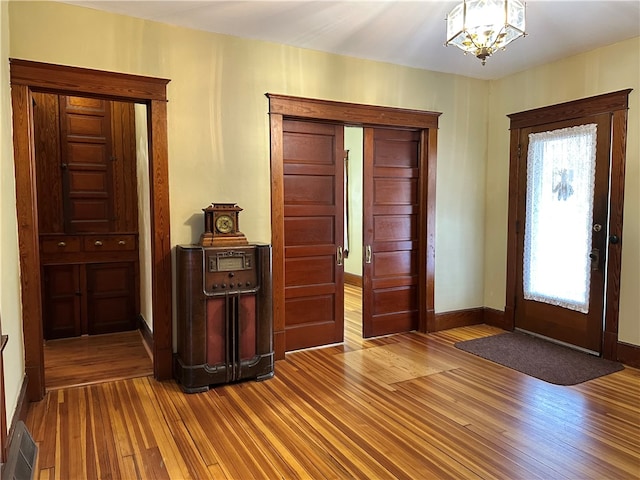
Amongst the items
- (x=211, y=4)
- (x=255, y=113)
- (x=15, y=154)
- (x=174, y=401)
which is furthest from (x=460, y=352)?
(x=15, y=154)

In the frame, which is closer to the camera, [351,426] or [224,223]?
[351,426]

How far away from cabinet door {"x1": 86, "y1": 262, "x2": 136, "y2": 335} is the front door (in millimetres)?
4141

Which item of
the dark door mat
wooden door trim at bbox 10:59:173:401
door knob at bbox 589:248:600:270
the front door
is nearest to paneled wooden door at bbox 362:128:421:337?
the dark door mat

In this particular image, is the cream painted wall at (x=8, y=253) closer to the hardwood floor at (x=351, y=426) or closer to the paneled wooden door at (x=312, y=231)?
the hardwood floor at (x=351, y=426)

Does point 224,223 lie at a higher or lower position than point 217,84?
lower

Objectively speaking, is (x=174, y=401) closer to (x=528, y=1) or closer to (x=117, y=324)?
(x=117, y=324)

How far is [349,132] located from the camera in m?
7.21

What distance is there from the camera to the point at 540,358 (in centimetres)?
389

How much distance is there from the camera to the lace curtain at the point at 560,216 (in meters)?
3.98

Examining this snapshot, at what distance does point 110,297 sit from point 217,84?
104 inches

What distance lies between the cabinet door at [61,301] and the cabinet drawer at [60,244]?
0.54 feet

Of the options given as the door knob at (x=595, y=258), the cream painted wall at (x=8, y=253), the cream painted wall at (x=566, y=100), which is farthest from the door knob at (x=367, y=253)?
the cream painted wall at (x=8, y=253)

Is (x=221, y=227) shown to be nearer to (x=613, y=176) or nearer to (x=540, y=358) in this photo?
(x=540, y=358)

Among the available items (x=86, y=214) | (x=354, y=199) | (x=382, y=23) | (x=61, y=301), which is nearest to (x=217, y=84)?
(x=382, y=23)
